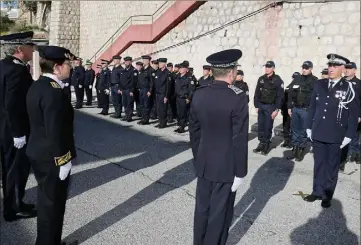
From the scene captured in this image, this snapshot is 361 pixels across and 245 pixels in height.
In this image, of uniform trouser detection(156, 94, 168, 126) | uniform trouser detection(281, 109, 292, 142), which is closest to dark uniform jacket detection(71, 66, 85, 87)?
uniform trouser detection(156, 94, 168, 126)

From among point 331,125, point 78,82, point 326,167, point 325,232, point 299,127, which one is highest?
point 78,82

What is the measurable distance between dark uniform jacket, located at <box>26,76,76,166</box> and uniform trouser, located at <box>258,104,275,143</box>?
5.21m

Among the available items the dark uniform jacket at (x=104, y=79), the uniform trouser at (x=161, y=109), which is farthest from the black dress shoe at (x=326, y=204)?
the dark uniform jacket at (x=104, y=79)

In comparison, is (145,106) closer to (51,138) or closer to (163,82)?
(163,82)

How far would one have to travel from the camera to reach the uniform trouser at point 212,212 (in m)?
3.25

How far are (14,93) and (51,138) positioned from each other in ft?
4.15

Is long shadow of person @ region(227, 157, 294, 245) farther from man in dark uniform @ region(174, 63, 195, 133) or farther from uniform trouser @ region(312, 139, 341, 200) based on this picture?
man in dark uniform @ region(174, 63, 195, 133)

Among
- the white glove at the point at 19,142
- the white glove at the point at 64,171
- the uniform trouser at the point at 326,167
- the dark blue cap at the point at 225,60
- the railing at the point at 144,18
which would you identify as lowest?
the uniform trouser at the point at 326,167

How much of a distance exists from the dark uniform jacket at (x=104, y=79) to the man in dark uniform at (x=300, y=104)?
6.74 metres

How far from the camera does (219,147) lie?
10.6 feet

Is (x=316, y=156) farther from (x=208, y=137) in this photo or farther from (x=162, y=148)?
(x=162, y=148)

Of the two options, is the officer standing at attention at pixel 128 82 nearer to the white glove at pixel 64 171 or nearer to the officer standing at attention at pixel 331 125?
the officer standing at attention at pixel 331 125

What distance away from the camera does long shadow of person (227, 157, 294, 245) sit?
4.31 m

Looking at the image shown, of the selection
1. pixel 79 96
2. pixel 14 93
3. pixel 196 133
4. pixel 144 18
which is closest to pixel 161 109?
pixel 79 96
